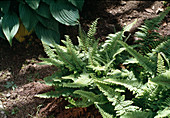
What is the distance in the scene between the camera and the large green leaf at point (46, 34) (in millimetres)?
3326

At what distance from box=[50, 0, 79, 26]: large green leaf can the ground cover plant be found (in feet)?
2.13

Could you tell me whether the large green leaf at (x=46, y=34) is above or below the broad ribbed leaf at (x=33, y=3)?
below

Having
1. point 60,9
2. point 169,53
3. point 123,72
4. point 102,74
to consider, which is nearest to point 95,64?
point 102,74

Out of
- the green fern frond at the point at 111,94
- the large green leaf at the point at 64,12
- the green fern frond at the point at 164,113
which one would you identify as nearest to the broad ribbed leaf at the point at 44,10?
the large green leaf at the point at 64,12

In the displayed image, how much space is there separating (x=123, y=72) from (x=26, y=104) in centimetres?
153

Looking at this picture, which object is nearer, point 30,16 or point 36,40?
point 30,16

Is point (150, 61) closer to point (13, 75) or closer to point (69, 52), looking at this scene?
point (69, 52)

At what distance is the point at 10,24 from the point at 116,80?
82.0 inches

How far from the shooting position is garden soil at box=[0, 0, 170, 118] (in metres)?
2.77

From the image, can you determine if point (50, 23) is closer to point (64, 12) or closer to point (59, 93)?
point (64, 12)

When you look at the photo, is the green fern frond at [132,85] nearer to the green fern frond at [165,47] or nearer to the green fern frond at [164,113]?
the green fern frond at [164,113]

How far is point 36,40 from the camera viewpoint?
12.3ft

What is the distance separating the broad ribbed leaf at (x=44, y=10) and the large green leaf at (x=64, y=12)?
100 mm

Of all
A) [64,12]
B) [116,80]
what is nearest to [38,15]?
[64,12]
